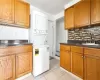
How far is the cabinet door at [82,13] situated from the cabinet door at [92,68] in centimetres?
97

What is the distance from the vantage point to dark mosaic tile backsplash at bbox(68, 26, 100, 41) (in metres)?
2.04

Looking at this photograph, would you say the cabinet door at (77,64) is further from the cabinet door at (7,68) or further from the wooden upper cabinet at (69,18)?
the cabinet door at (7,68)

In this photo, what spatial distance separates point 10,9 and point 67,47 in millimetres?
1921

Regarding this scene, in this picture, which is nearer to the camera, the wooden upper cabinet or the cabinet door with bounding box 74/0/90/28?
the cabinet door with bounding box 74/0/90/28

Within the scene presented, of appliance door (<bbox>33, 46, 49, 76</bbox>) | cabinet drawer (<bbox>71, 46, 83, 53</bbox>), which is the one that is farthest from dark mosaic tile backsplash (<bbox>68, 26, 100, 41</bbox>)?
appliance door (<bbox>33, 46, 49, 76</bbox>)

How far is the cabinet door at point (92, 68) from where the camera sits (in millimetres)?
1448

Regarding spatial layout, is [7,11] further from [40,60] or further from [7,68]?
[40,60]

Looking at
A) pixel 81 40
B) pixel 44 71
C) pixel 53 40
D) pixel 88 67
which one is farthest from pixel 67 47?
pixel 53 40

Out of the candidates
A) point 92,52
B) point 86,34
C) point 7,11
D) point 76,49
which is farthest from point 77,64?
point 7,11

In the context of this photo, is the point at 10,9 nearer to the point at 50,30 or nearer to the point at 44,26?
the point at 44,26

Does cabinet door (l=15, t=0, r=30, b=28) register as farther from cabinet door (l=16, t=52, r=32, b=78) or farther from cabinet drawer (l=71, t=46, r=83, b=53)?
cabinet drawer (l=71, t=46, r=83, b=53)

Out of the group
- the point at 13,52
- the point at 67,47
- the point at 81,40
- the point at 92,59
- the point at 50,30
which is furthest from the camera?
the point at 50,30

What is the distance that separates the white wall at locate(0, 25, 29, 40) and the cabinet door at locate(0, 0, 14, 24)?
1.26 feet

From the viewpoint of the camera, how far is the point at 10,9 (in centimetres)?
200
